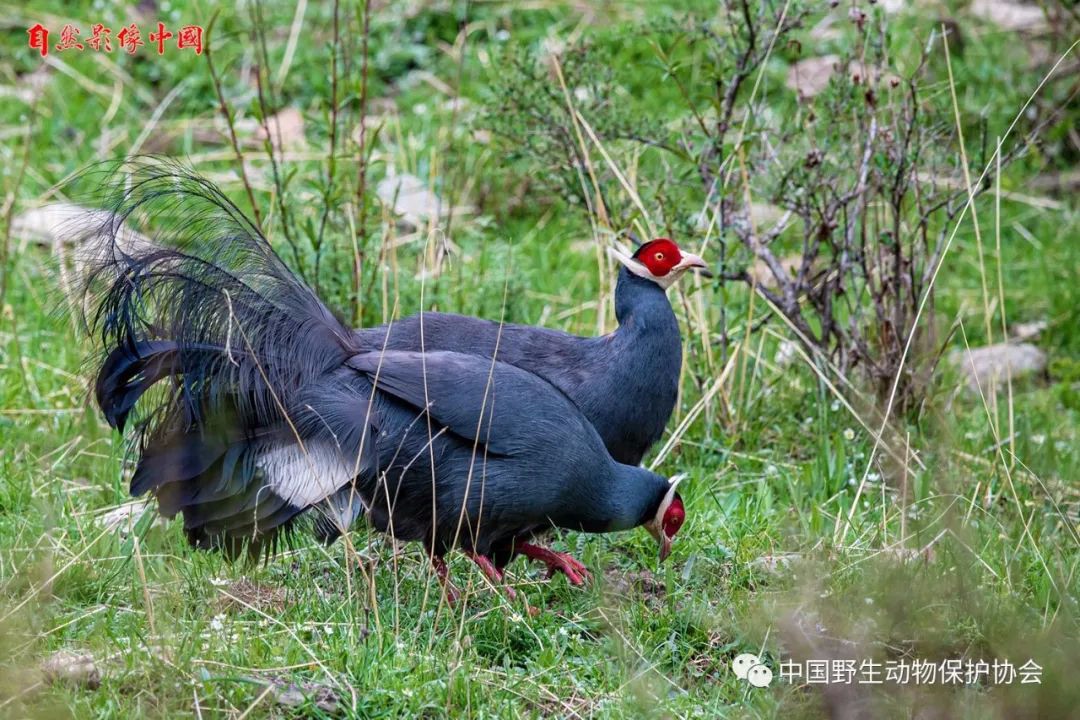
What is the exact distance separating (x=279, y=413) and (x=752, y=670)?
1.43 metres

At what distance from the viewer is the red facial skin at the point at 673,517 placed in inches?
155

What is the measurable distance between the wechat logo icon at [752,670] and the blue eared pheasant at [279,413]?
1.91 feet

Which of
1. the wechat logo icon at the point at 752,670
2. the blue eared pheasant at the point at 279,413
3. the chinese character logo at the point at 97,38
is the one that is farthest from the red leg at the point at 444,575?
the chinese character logo at the point at 97,38

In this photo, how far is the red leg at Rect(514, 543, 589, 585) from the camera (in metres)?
4.06

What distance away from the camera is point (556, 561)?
409 centimetres

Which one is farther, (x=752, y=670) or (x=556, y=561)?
(x=556, y=561)

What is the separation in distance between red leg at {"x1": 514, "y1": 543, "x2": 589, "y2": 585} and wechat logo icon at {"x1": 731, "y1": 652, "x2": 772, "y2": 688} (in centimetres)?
73

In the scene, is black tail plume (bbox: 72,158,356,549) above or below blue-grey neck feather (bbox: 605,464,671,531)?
above

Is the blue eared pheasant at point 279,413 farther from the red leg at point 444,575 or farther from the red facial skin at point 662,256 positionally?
the red facial skin at point 662,256

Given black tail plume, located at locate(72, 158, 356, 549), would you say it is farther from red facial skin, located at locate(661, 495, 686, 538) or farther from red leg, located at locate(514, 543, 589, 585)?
red facial skin, located at locate(661, 495, 686, 538)

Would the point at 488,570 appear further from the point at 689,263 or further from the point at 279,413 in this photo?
the point at 689,263

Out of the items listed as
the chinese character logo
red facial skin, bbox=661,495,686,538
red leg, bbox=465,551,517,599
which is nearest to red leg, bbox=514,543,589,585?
red leg, bbox=465,551,517,599

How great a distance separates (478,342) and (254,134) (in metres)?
3.82

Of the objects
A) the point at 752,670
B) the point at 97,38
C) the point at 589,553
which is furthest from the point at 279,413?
the point at 97,38
